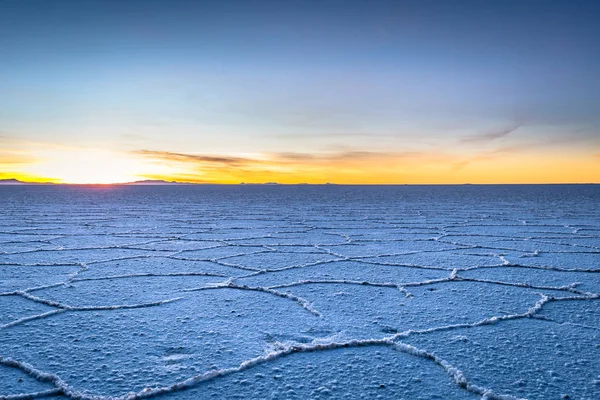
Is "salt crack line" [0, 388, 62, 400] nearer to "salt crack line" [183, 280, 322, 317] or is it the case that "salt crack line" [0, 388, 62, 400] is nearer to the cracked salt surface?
the cracked salt surface

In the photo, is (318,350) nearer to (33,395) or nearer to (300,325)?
(300,325)

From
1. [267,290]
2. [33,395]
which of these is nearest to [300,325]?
[267,290]

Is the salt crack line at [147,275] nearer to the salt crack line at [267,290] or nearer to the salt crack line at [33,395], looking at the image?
the salt crack line at [267,290]

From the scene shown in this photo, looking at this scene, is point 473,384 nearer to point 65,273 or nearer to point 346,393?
point 346,393

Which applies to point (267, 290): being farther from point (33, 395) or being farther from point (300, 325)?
point (33, 395)

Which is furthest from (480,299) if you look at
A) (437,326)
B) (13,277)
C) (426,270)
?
(13,277)

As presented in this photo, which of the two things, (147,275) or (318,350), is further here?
(147,275)

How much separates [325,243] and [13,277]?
88.1 inches

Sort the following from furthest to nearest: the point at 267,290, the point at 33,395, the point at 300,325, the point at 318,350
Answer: the point at 267,290, the point at 300,325, the point at 318,350, the point at 33,395

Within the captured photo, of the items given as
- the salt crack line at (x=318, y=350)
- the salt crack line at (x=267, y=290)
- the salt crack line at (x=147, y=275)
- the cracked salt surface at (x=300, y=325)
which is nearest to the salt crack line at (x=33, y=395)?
the cracked salt surface at (x=300, y=325)

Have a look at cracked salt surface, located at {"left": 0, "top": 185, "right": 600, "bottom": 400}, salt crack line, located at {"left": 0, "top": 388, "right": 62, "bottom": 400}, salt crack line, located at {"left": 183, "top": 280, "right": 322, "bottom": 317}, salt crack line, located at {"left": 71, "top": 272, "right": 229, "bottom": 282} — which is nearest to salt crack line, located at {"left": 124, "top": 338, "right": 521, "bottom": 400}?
cracked salt surface, located at {"left": 0, "top": 185, "right": 600, "bottom": 400}

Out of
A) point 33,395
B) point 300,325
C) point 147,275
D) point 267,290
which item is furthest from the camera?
point 147,275

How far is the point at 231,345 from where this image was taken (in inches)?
56.4

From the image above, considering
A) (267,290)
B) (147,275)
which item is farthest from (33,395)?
(147,275)
